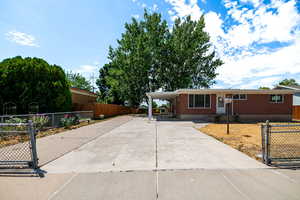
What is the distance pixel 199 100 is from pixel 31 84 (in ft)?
47.6

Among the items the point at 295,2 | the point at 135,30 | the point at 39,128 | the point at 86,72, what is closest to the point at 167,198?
the point at 39,128

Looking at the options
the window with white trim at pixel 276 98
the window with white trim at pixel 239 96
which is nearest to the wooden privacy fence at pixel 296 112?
the window with white trim at pixel 276 98

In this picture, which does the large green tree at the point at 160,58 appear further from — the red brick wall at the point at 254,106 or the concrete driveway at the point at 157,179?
the concrete driveway at the point at 157,179

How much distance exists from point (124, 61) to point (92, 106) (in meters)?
10.5

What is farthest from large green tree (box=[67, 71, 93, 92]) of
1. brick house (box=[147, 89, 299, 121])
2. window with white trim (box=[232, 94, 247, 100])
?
window with white trim (box=[232, 94, 247, 100])

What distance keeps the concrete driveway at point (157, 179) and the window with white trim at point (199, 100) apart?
10.4 meters

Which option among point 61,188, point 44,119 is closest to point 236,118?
point 61,188

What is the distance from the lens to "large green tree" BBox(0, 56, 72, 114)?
1078 centimetres

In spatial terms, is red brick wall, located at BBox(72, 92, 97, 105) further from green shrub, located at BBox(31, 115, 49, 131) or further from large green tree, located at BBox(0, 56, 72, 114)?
green shrub, located at BBox(31, 115, 49, 131)

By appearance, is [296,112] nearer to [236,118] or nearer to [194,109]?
[236,118]

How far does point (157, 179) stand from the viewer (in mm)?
3004

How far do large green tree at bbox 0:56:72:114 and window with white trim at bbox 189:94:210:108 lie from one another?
465 inches

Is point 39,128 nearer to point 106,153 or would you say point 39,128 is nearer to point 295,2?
point 106,153

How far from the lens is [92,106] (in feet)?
55.4
